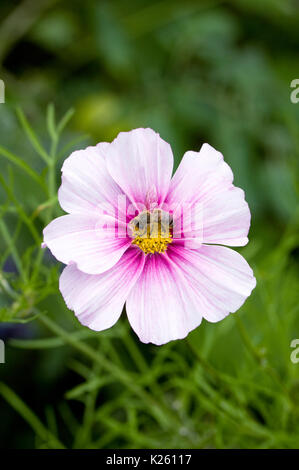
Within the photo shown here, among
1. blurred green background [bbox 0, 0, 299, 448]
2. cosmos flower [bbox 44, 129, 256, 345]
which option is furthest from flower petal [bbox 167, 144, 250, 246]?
blurred green background [bbox 0, 0, 299, 448]

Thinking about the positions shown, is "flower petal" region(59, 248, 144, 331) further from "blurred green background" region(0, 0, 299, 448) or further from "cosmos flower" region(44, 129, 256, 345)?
"blurred green background" region(0, 0, 299, 448)

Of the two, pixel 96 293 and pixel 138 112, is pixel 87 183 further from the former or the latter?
pixel 138 112

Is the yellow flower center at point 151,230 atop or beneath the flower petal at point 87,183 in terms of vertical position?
beneath

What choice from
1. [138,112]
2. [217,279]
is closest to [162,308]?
[217,279]

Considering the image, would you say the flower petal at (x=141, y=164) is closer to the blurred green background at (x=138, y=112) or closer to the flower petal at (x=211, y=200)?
the flower petal at (x=211, y=200)

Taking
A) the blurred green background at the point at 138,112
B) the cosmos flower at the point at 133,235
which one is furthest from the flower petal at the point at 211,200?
the blurred green background at the point at 138,112

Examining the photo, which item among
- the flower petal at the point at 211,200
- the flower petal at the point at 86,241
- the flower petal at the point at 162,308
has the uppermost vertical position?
the flower petal at the point at 211,200

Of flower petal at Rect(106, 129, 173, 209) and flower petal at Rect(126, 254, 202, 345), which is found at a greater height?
flower petal at Rect(106, 129, 173, 209)
